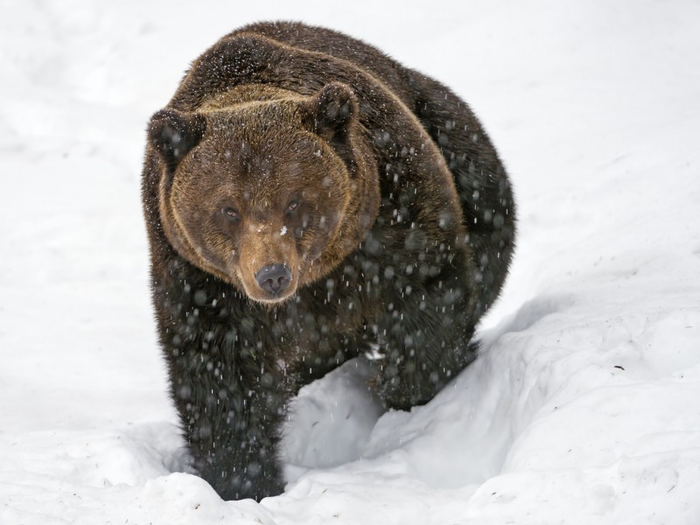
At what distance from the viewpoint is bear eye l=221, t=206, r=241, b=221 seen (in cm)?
483

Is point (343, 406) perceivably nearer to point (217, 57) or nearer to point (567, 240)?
point (217, 57)

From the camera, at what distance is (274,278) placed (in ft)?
14.9

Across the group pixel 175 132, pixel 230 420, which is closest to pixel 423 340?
pixel 230 420

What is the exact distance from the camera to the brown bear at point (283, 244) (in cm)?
488

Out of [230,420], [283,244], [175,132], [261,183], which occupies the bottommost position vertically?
[230,420]

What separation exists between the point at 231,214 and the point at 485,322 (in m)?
4.20

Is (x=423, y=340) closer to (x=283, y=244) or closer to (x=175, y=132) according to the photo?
(x=283, y=244)

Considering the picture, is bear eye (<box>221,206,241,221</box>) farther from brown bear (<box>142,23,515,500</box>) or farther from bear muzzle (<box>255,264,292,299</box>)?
bear muzzle (<box>255,264,292,299</box>)

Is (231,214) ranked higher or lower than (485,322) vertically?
higher

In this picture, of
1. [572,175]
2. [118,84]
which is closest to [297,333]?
[572,175]

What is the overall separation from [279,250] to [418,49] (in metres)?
10.1

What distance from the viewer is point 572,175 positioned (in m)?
10.2

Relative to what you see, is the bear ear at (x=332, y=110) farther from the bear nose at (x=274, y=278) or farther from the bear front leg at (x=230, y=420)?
the bear front leg at (x=230, y=420)

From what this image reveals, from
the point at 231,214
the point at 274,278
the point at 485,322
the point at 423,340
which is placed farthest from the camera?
the point at 485,322
